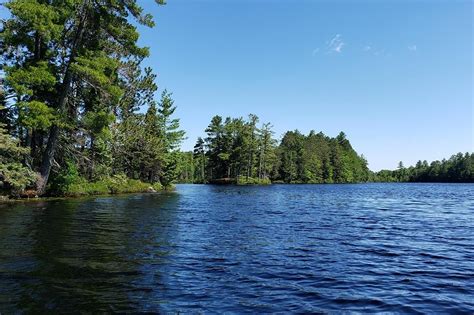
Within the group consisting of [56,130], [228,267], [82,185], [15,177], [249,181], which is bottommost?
[228,267]

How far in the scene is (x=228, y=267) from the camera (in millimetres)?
11305

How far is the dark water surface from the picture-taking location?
27.0 ft

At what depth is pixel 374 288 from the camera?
9.59 m

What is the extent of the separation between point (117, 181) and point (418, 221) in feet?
105

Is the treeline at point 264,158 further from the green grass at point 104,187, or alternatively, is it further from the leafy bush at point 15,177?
the leafy bush at point 15,177

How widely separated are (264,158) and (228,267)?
351 feet

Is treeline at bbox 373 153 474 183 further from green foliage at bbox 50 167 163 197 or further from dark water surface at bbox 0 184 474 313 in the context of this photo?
dark water surface at bbox 0 184 474 313

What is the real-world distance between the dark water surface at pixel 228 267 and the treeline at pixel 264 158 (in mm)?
81767

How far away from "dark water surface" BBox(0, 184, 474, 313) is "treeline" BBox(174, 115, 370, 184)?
8177cm

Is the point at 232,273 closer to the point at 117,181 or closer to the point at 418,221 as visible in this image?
the point at 418,221

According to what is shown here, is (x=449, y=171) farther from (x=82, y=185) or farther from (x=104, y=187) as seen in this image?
(x=82, y=185)

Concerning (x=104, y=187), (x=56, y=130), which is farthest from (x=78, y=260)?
(x=104, y=187)

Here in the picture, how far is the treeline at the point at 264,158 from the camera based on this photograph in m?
113

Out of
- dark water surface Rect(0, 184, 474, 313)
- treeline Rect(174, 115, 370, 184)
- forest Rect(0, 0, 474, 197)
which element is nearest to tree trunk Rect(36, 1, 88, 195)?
forest Rect(0, 0, 474, 197)
